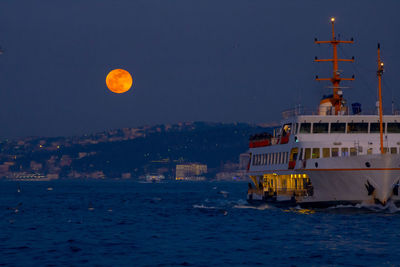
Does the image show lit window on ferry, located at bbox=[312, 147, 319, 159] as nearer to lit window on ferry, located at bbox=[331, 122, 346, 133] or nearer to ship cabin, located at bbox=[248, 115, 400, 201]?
ship cabin, located at bbox=[248, 115, 400, 201]

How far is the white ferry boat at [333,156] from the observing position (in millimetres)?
42250

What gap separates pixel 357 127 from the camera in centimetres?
4759

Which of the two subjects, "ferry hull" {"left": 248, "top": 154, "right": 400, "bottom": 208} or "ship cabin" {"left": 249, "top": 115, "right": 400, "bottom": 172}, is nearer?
"ferry hull" {"left": 248, "top": 154, "right": 400, "bottom": 208}

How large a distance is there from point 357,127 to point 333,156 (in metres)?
2.75

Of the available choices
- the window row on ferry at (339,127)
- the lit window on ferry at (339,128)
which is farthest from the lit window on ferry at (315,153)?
the lit window on ferry at (339,128)

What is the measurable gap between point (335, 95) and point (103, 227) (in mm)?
20050

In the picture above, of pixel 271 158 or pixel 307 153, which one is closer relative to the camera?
pixel 307 153

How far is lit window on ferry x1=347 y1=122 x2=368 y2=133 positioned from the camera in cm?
4753

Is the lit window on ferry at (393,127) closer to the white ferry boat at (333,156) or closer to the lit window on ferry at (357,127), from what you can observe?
the white ferry boat at (333,156)

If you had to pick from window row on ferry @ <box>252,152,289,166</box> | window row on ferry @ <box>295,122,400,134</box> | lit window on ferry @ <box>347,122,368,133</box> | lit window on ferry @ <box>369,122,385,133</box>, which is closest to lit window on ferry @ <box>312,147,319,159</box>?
window row on ferry @ <box>295,122,400,134</box>

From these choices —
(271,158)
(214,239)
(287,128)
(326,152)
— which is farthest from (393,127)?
(214,239)

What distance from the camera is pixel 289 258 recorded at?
2900 centimetres

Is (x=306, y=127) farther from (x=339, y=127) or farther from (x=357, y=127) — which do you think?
(x=357, y=127)

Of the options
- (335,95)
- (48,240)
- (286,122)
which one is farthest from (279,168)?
(48,240)
